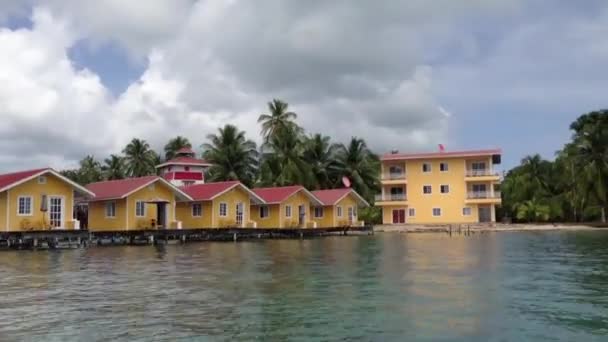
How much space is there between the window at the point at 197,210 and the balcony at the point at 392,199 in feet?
74.6

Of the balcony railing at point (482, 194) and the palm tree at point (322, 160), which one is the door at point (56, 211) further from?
the balcony railing at point (482, 194)

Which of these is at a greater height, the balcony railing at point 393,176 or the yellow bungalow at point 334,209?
the balcony railing at point 393,176

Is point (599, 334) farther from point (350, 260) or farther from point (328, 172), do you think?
point (328, 172)

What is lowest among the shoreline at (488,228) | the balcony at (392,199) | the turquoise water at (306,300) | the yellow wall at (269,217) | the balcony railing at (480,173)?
the turquoise water at (306,300)

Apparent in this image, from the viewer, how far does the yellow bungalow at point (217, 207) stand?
41.8 meters

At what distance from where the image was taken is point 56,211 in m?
33.2

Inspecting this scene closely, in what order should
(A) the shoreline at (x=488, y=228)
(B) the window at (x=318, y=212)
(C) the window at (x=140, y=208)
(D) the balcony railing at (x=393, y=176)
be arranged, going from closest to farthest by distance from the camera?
(C) the window at (x=140, y=208) → (A) the shoreline at (x=488, y=228) → (B) the window at (x=318, y=212) → (D) the balcony railing at (x=393, y=176)

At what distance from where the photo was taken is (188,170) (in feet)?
164

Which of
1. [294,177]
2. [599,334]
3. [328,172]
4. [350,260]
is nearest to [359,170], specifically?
[328,172]

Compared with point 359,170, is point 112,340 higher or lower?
lower

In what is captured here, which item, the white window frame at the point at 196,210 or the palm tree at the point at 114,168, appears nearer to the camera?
the white window frame at the point at 196,210

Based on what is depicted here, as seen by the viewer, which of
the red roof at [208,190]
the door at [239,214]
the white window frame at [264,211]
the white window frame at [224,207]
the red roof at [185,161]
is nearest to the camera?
the red roof at [208,190]

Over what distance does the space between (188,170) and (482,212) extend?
90.2ft

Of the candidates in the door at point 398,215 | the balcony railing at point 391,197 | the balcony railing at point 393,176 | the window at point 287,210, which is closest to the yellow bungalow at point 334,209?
the window at point 287,210
